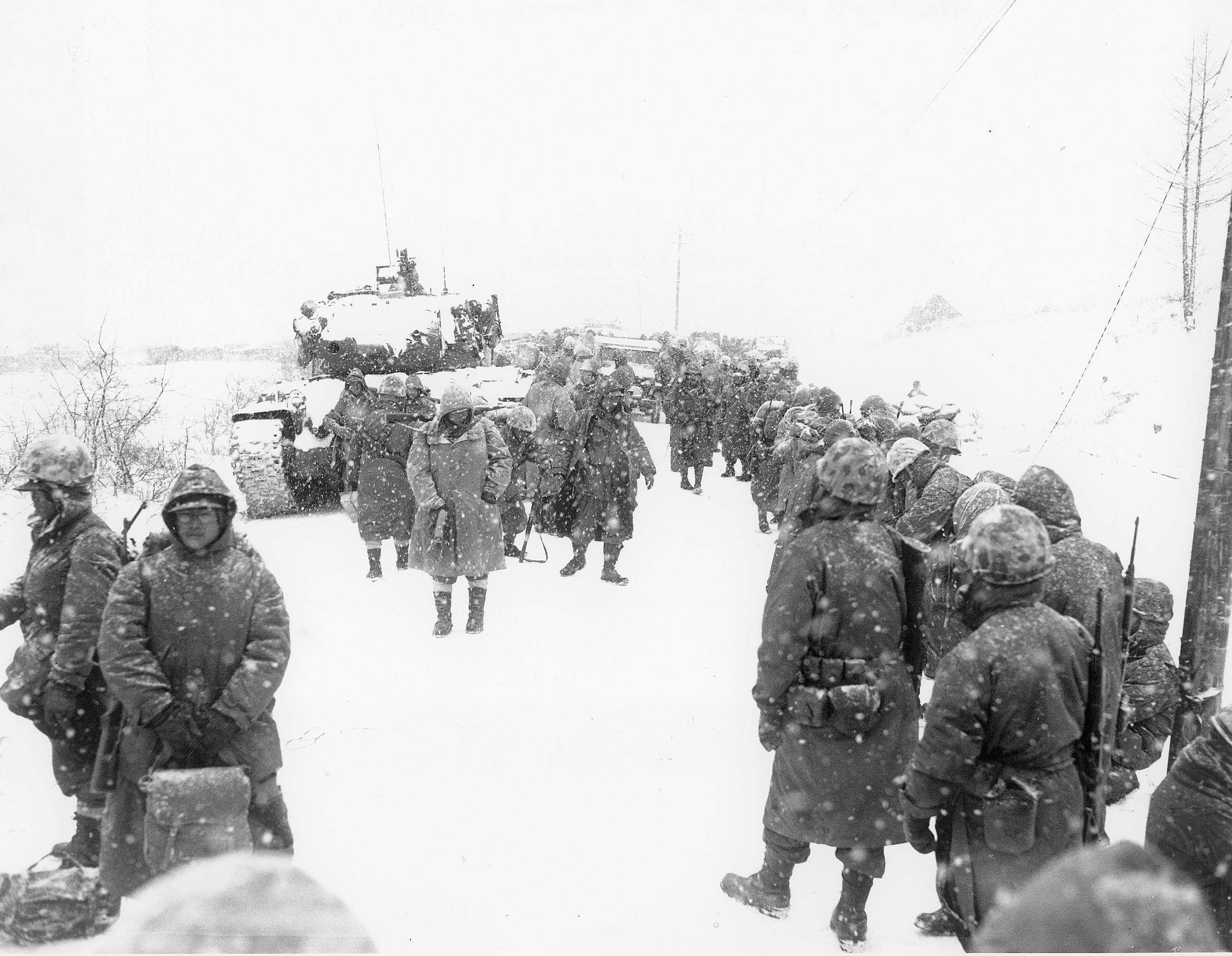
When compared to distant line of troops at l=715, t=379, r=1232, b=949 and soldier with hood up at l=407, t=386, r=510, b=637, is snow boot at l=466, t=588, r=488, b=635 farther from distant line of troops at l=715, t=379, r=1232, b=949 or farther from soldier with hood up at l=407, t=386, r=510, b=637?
distant line of troops at l=715, t=379, r=1232, b=949

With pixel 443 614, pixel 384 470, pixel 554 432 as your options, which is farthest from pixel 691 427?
pixel 443 614

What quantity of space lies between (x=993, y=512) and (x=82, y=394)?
9.57 meters

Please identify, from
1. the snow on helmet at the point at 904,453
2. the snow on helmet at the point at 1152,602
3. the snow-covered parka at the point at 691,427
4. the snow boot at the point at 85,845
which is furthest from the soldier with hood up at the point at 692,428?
the snow boot at the point at 85,845

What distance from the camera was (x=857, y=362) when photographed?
72.4ft

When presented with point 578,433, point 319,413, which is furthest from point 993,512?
point 319,413

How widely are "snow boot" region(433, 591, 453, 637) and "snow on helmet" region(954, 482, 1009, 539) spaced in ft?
11.9

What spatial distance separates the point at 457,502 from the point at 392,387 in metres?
1.89

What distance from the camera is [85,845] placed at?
3.23 m

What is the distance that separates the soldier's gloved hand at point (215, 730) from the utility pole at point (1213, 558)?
150 inches

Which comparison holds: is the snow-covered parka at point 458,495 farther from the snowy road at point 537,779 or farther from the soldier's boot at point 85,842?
the soldier's boot at point 85,842

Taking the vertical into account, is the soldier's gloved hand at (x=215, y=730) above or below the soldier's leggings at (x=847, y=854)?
above

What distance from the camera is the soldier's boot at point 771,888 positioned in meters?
3.21

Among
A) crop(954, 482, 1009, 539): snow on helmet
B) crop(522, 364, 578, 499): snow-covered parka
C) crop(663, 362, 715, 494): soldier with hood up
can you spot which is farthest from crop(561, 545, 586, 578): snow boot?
crop(663, 362, 715, 494): soldier with hood up

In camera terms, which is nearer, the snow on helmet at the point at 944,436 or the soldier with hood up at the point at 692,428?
the snow on helmet at the point at 944,436
